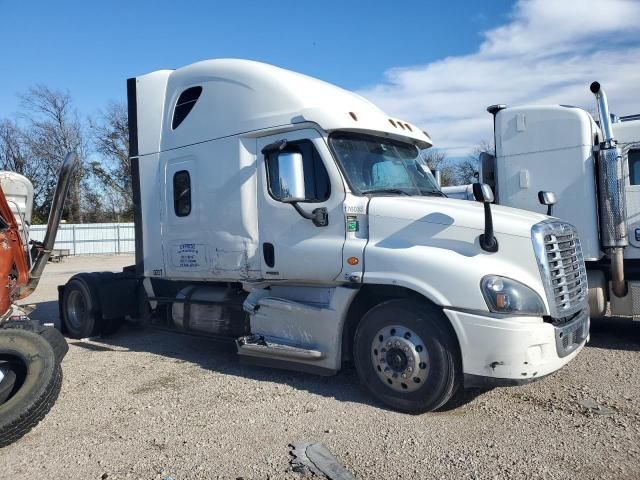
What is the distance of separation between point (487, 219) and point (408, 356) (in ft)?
4.46

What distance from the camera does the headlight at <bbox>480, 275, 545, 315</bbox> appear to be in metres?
4.25

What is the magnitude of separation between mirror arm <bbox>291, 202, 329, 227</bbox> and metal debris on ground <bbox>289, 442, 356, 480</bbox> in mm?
2082

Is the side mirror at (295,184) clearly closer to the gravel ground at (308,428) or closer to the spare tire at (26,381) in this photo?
the gravel ground at (308,428)

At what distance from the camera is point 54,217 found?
6.04 meters

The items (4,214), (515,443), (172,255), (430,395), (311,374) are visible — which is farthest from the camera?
(172,255)

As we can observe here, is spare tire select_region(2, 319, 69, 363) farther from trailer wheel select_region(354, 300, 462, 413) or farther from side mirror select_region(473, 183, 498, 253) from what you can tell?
side mirror select_region(473, 183, 498, 253)

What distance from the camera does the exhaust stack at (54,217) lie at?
19.4 feet

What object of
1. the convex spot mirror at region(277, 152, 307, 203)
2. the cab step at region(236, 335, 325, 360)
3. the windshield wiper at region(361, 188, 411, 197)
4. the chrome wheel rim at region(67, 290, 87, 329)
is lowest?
the cab step at region(236, 335, 325, 360)

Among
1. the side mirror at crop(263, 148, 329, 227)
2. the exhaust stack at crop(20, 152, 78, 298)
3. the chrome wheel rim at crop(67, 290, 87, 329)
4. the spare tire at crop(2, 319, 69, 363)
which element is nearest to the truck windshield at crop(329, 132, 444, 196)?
the side mirror at crop(263, 148, 329, 227)

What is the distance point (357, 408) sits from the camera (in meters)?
4.83

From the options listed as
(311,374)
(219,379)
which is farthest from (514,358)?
(219,379)

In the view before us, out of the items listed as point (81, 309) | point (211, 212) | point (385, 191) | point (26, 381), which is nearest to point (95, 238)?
point (81, 309)

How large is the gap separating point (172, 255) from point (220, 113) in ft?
6.31

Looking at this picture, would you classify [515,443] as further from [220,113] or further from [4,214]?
[4,214]
